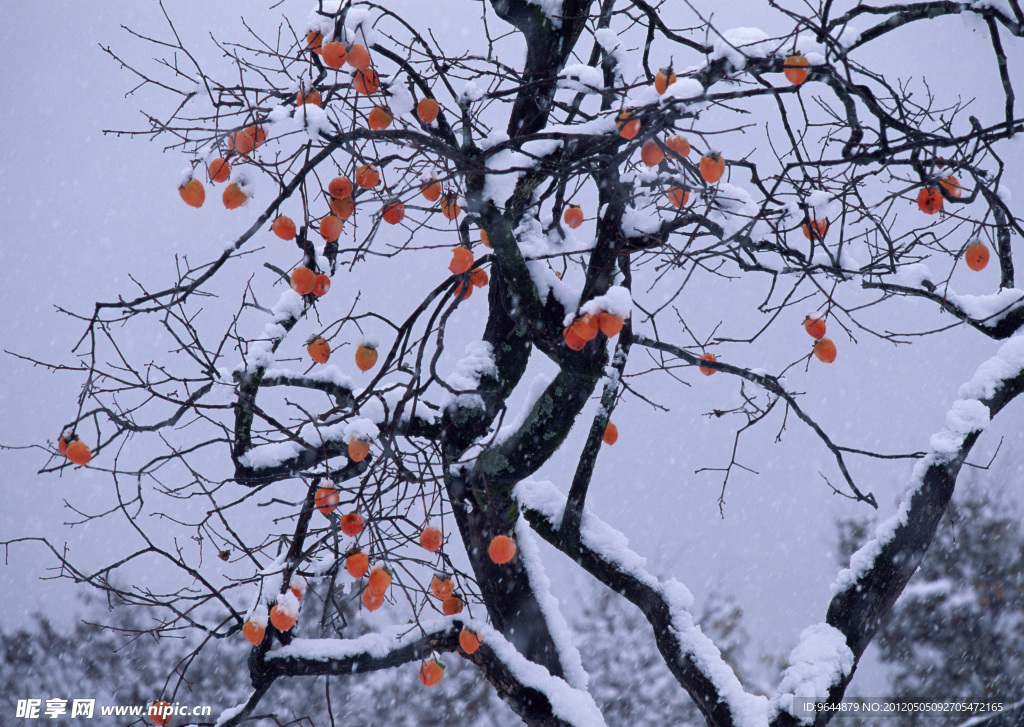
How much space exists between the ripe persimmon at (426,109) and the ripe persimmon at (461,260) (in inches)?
19.6

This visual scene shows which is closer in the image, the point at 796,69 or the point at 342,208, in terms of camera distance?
the point at 796,69

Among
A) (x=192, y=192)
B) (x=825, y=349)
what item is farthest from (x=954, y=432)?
(x=192, y=192)

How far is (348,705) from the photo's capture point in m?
8.99

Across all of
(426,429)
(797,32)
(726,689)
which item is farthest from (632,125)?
(726,689)

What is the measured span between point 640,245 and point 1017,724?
2.49 metres

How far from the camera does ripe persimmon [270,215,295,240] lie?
2387 millimetres

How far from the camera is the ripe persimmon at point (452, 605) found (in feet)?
9.06

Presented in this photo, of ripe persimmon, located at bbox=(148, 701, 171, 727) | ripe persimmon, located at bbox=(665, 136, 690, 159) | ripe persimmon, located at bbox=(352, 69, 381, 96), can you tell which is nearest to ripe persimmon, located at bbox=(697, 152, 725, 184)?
ripe persimmon, located at bbox=(665, 136, 690, 159)

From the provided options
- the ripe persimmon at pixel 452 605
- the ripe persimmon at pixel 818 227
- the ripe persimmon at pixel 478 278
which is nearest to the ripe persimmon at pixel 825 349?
the ripe persimmon at pixel 818 227

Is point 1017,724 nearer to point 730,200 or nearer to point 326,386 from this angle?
point 730,200

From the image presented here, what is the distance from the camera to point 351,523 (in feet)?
6.54

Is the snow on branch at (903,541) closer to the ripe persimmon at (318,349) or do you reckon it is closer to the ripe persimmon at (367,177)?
the ripe persimmon at (318,349)

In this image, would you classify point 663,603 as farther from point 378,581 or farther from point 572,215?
point 572,215

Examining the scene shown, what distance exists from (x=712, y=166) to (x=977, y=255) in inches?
52.1
